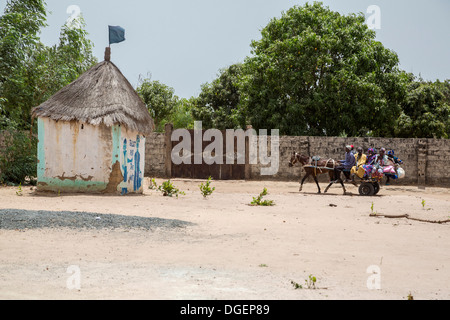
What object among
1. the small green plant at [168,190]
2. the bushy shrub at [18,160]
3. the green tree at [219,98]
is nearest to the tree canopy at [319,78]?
the green tree at [219,98]

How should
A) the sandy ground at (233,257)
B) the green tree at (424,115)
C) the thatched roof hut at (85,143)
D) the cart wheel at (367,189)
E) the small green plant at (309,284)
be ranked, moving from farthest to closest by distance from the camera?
the green tree at (424,115) → the cart wheel at (367,189) → the thatched roof hut at (85,143) → the small green plant at (309,284) → the sandy ground at (233,257)

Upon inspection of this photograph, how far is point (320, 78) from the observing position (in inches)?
986

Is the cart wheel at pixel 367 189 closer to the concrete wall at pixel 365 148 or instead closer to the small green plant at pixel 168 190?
the concrete wall at pixel 365 148

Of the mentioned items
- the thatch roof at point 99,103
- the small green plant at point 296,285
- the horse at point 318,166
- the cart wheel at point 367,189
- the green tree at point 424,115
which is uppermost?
the green tree at point 424,115

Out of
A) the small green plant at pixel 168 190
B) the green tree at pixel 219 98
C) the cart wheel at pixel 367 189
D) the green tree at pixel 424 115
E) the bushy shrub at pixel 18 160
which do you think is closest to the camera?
the small green plant at pixel 168 190

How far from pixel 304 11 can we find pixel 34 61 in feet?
43.8

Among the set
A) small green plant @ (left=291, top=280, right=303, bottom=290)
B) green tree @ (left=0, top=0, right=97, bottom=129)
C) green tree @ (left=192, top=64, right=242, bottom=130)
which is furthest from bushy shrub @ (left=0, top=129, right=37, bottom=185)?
green tree @ (left=192, top=64, right=242, bottom=130)

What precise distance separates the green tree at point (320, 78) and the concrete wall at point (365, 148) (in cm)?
333

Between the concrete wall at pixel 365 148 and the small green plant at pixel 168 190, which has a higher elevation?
the concrete wall at pixel 365 148

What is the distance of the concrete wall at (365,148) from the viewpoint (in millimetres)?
20766

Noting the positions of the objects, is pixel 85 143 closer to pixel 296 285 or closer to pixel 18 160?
pixel 18 160

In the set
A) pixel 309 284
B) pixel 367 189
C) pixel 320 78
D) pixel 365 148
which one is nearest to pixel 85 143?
pixel 367 189

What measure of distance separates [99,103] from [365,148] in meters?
11.5

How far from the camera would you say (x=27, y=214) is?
343 inches
